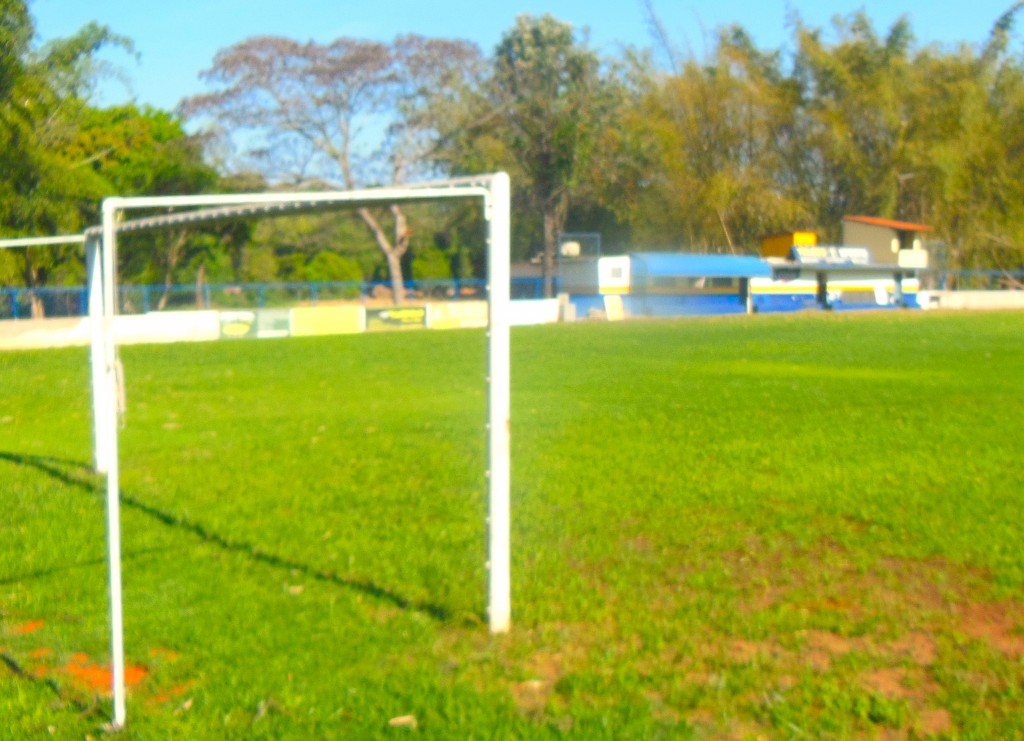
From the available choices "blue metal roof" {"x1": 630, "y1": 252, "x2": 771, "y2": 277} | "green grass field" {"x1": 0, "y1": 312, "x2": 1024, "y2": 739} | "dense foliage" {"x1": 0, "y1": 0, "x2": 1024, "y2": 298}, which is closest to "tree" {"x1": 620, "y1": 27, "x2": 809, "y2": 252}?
"dense foliage" {"x1": 0, "y1": 0, "x2": 1024, "y2": 298}

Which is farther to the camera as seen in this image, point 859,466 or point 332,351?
point 332,351

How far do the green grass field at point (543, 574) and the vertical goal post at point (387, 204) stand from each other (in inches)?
12.7

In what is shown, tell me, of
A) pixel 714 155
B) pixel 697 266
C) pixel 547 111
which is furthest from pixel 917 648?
pixel 714 155

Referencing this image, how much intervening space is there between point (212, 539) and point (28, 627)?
5.13 feet

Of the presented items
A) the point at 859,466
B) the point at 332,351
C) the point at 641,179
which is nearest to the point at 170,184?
the point at 332,351

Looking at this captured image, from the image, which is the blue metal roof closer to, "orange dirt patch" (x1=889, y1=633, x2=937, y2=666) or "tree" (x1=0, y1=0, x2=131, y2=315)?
"tree" (x1=0, y1=0, x2=131, y2=315)

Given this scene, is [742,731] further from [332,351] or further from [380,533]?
[332,351]

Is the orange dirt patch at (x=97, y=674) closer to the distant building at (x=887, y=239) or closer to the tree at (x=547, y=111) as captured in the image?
the tree at (x=547, y=111)

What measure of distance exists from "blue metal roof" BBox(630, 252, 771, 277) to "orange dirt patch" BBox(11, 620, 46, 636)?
124 ft

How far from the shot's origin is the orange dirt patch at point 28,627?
18.1 feet

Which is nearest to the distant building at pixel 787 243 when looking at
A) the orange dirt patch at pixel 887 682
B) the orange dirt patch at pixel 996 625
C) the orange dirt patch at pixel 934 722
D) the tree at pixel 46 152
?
the tree at pixel 46 152

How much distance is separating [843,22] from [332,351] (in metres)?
47.8

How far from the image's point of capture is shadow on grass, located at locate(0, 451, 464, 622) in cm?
566

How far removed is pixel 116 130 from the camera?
37812 mm
